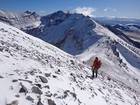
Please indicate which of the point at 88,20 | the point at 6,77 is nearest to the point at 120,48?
the point at 88,20

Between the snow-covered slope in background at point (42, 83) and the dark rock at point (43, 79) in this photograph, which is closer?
the snow-covered slope in background at point (42, 83)

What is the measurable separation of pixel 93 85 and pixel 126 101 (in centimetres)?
312

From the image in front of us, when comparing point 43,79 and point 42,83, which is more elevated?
point 43,79

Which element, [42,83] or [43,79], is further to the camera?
[43,79]

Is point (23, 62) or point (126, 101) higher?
point (23, 62)

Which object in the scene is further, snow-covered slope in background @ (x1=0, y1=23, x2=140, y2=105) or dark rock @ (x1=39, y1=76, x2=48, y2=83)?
dark rock @ (x1=39, y1=76, x2=48, y2=83)

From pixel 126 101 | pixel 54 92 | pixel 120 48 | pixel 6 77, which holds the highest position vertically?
pixel 6 77

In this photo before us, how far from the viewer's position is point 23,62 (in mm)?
18391

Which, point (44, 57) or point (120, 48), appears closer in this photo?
point (44, 57)

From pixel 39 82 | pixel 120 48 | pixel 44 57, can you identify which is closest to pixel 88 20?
pixel 120 48

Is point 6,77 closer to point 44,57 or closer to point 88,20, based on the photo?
point 44,57

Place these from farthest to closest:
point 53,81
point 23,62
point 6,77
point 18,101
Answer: point 23,62
point 53,81
point 6,77
point 18,101

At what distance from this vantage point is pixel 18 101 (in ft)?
43.0

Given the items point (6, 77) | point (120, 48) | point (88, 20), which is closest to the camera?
point (6, 77)
